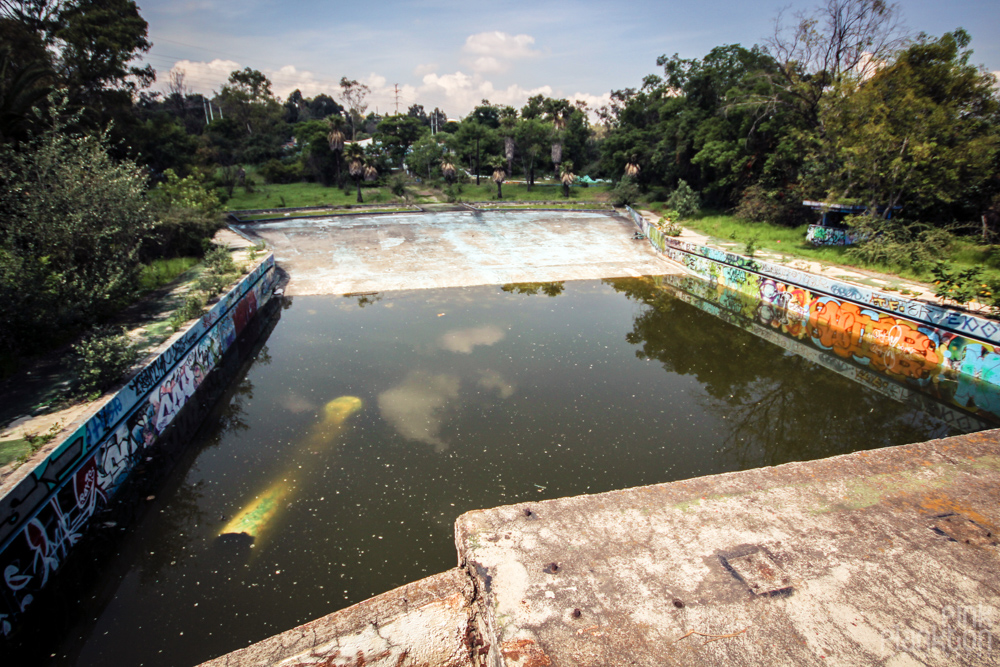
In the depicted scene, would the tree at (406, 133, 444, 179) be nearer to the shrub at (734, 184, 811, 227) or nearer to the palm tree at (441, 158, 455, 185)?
the palm tree at (441, 158, 455, 185)

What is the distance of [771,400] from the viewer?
1073 cm

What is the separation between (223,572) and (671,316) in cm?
1452

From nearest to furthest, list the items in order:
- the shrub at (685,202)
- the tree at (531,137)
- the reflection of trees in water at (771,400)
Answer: the reflection of trees in water at (771,400) < the shrub at (685,202) < the tree at (531,137)

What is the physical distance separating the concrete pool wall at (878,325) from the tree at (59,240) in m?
19.1

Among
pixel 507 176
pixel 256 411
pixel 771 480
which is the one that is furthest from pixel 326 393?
pixel 507 176

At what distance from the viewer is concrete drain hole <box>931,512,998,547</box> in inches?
217

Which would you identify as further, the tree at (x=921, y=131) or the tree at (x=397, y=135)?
the tree at (x=397, y=135)

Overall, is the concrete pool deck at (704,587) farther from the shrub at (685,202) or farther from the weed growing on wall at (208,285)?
the shrub at (685,202)

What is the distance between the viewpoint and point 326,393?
1061cm

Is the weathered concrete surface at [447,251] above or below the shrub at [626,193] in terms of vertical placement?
below

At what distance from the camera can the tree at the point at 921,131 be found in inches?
652

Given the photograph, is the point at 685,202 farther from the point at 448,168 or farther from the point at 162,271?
the point at 162,271

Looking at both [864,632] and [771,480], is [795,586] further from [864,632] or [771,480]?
[771,480]

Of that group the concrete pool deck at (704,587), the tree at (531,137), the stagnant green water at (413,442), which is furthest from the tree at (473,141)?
the concrete pool deck at (704,587)
